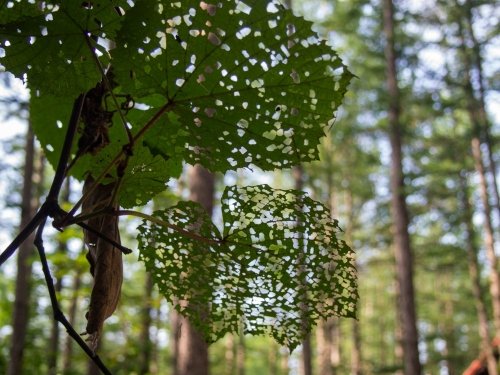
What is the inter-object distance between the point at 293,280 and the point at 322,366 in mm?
16013

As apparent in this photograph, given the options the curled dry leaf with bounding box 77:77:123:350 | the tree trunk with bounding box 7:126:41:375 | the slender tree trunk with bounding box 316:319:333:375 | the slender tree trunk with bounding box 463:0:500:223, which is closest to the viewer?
the curled dry leaf with bounding box 77:77:123:350

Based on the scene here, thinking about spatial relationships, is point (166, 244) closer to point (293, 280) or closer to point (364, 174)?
point (293, 280)

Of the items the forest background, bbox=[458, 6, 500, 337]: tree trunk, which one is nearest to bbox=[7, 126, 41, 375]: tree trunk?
the forest background

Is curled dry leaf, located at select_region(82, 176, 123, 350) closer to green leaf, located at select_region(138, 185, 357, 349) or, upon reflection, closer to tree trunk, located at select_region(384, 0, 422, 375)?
green leaf, located at select_region(138, 185, 357, 349)

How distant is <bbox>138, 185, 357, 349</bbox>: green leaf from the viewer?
2.15ft

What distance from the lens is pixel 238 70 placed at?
57cm

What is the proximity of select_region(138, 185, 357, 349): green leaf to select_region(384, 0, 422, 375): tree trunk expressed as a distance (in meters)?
9.15

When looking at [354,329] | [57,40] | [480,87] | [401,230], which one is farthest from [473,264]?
[57,40]

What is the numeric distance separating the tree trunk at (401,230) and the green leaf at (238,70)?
30.6 feet

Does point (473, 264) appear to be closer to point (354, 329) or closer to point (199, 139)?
point (354, 329)

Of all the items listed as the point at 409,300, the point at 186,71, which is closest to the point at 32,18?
A: the point at 186,71

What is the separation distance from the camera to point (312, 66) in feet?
1.87

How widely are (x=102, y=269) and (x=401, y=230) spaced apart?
9.70 metres

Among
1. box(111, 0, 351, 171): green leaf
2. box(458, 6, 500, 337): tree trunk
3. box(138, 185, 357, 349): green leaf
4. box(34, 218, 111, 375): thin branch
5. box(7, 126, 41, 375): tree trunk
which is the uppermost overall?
box(458, 6, 500, 337): tree trunk
